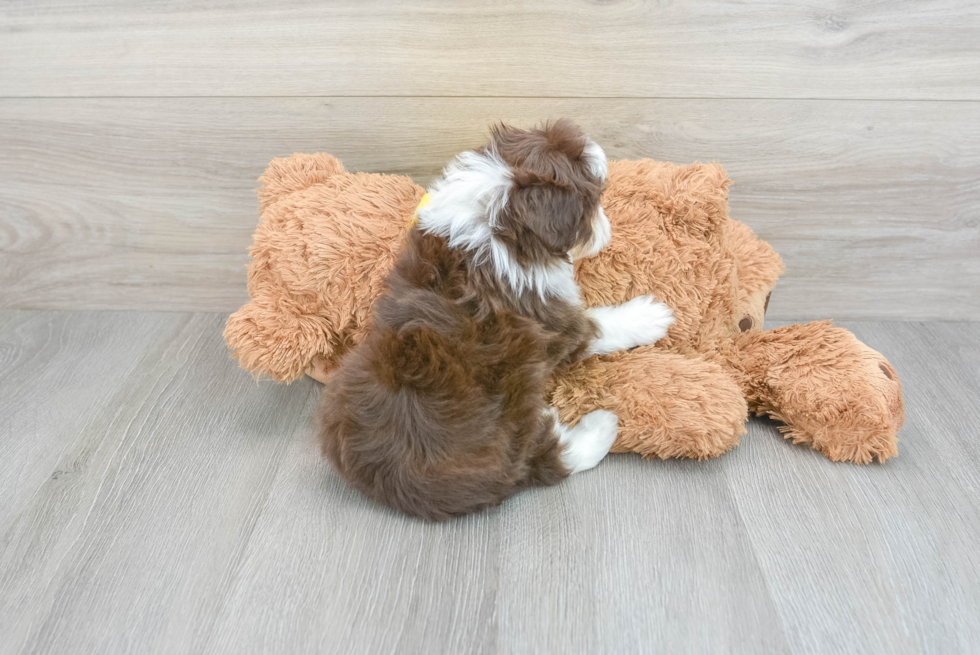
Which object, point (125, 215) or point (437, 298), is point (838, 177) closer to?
point (437, 298)

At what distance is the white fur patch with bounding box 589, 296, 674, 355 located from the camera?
1220 millimetres

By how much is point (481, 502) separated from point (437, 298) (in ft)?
1.09

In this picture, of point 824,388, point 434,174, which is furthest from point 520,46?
point 824,388

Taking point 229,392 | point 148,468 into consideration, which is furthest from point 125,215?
point 148,468

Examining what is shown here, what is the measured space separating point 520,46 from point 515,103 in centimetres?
11

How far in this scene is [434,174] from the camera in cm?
153

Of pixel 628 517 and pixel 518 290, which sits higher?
pixel 518 290

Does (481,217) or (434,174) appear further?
(434,174)

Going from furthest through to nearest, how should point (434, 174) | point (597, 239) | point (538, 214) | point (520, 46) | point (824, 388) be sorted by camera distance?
1. point (434, 174)
2. point (520, 46)
3. point (824, 388)
4. point (597, 239)
5. point (538, 214)

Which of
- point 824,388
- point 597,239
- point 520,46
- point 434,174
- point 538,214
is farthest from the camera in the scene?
point 434,174

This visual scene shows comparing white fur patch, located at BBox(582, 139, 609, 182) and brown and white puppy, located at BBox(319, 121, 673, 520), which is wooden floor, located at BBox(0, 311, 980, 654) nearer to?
brown and white puppy, located at BBox(319, 121, 673, 520)

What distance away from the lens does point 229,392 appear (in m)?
1.48

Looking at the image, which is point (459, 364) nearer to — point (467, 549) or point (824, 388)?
point (467, 549)

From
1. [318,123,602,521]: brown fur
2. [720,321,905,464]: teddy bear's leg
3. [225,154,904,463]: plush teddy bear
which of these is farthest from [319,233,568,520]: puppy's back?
[720,321,905,464]: teddy bear's leg
